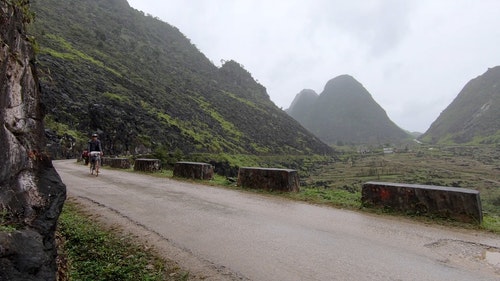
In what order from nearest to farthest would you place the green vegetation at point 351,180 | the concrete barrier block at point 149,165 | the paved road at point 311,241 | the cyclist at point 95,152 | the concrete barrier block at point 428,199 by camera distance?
1. the paved road at point 311,241
2. the concrete barrier block at point 428,199
3. the green vegetation at point 351,180
4. the cyclist at point 95,152
5. the concrete barrier block at point 149,165

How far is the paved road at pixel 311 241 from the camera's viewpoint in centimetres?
415

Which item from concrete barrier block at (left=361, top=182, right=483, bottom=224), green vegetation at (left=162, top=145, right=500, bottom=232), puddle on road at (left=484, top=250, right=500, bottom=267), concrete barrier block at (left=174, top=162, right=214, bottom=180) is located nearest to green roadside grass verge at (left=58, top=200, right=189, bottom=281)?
puddle on road at (left=484, top=250, right=500, bottom=267)

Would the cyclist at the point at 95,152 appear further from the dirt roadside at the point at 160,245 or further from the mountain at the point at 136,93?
the mountain at the point at 136,93

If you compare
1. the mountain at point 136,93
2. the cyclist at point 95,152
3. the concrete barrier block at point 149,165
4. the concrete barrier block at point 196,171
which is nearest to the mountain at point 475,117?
the mountain at point 136,93

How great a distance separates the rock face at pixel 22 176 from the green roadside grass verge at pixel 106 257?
2.66 ft

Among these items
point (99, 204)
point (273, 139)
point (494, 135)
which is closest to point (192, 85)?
point (273, 139)

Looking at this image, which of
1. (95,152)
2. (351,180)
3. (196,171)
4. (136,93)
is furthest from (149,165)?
(351,180)

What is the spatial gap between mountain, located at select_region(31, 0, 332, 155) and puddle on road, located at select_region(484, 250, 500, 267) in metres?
33.4

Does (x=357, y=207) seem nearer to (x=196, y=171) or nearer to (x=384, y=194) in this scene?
(x=384, y=194)

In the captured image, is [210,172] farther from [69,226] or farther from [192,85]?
[192,85]

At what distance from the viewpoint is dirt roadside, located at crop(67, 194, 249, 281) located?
13.7 feet

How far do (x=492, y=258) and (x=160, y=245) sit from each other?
186 inches

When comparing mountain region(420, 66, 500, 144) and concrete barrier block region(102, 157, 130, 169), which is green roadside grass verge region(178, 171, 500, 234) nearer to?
concrete barrier block region(102, 157, 130, 169)

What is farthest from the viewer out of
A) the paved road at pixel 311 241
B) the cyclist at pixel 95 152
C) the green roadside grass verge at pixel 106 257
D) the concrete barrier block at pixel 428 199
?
the cyclist at pixel 95 152
